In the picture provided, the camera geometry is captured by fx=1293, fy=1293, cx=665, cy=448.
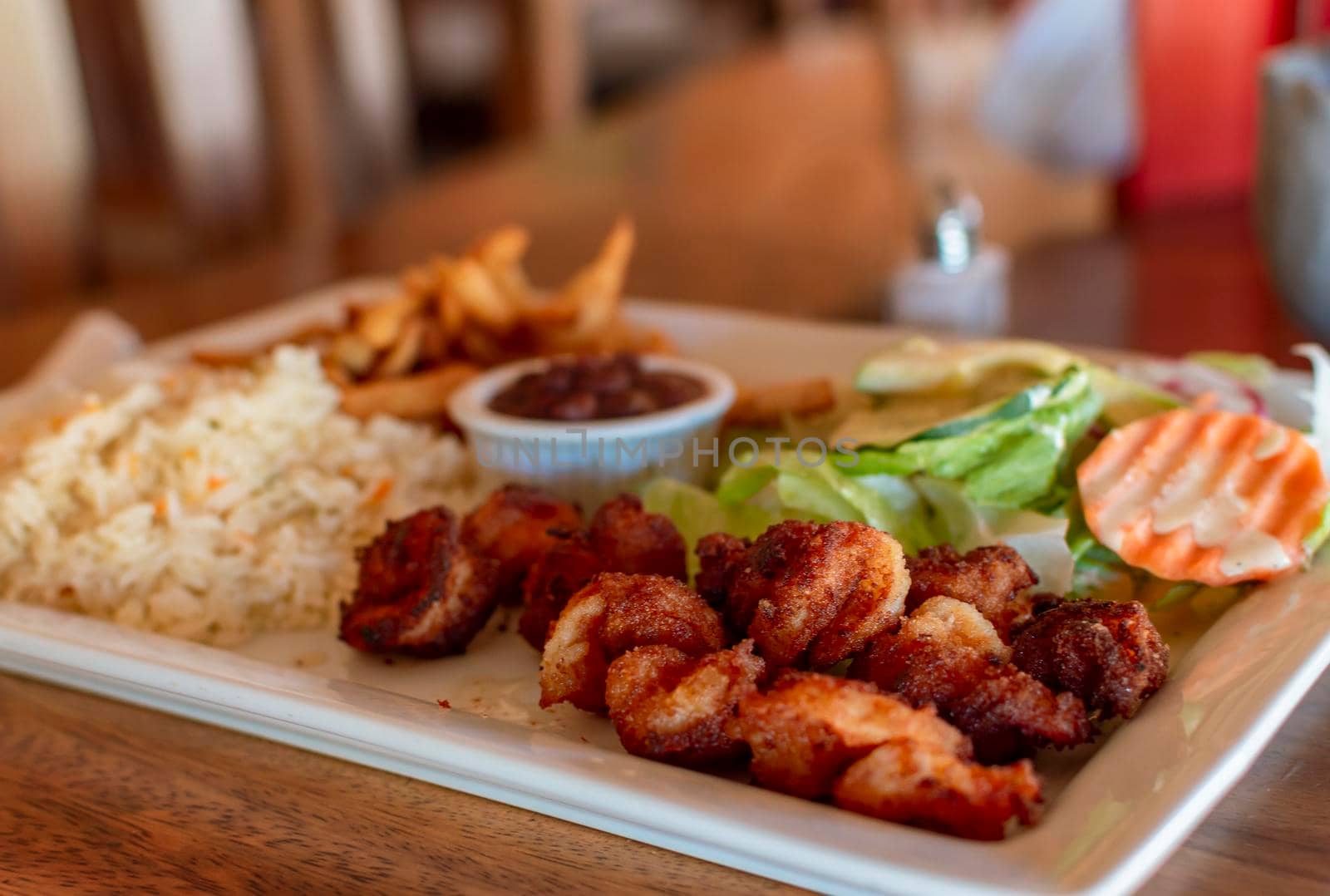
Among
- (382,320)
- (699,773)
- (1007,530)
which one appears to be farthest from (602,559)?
(382,320)

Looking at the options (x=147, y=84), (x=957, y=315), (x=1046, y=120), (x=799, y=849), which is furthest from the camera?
(x=147, y=84)

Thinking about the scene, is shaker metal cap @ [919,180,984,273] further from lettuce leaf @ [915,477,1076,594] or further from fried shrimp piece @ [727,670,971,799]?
fried shrimp piece @ [727,670,971,799]

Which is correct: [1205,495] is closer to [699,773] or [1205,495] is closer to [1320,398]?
[1320,398]

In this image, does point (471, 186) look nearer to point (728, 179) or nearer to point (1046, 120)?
point (728, 179)

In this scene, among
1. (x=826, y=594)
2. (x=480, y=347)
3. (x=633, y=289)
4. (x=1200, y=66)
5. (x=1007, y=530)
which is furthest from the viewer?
(x=1200, y=66)

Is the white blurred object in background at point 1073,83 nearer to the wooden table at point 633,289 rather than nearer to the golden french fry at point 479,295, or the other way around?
the wooden table at point 633,289

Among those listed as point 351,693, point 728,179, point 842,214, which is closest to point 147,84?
point 728,179
